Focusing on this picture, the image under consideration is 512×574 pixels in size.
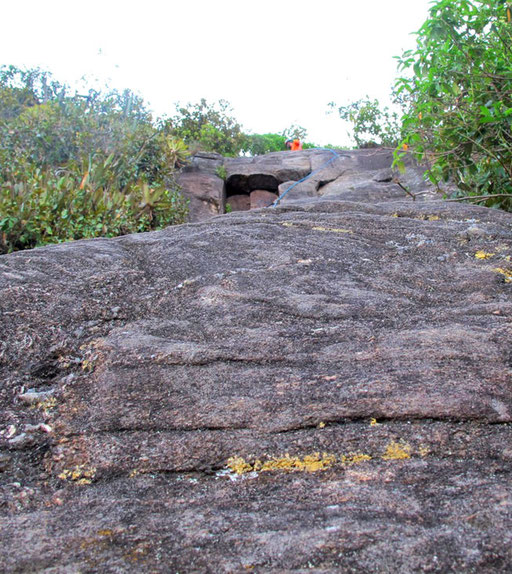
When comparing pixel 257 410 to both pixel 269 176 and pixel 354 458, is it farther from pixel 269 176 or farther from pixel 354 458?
pixel 269 176

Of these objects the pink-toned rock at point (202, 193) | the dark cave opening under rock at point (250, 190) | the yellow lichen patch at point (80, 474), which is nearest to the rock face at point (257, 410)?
the yellow lichen patch at point (80, 474)

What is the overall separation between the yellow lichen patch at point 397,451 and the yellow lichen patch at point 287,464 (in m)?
0.17

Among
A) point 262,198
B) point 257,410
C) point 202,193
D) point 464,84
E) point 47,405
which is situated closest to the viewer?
point 257,410

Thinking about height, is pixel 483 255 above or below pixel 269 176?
below

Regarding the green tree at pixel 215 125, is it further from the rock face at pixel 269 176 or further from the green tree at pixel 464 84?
the green tree at pixel 464 84

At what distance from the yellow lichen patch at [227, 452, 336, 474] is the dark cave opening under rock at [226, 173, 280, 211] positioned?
14.4m

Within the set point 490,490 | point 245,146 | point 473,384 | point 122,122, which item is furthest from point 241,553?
point 245,146

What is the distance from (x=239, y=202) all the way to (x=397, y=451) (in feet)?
49.4

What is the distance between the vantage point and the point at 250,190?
54.6ft

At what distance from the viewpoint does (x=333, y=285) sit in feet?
10.00

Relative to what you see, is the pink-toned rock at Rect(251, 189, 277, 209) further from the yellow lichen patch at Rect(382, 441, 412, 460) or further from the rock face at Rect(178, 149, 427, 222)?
the yellow lichen patch at Rect(382, 441, 412, 460)

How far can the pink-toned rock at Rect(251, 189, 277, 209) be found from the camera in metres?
16.0

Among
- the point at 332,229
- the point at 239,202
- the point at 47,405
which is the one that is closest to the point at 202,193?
the point at 239,202

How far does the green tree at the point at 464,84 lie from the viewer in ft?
15.8
